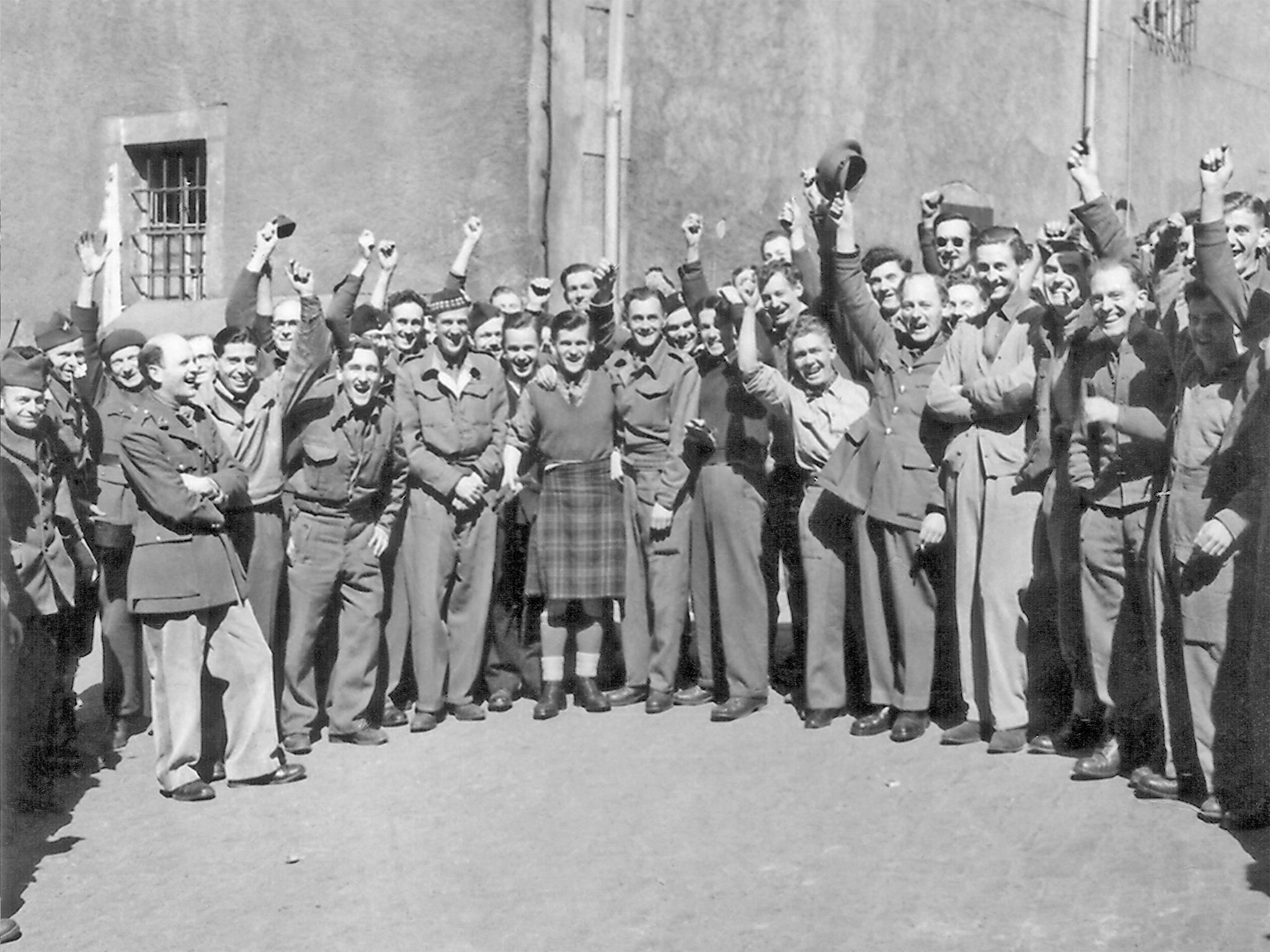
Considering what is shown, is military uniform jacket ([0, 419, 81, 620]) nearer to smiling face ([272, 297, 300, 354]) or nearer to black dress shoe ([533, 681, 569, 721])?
smiling face ([272, 297, 300, 354])

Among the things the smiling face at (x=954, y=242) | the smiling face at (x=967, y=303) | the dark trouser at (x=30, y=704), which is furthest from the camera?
the smiling face at (x=954, y=242)

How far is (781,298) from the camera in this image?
7.86 meters

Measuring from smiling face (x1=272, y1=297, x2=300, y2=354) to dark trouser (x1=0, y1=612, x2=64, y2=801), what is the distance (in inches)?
66.4

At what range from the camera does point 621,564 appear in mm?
7965

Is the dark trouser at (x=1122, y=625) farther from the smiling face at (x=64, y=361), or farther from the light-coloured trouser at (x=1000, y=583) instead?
the smiling face at (x=64, y=361)

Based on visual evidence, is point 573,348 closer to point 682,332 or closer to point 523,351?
point 523,351

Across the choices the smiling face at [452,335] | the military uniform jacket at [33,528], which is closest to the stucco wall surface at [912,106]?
the smiling face at [452,335]

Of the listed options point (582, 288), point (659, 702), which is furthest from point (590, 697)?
point (582, 288)

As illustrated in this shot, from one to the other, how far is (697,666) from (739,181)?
206 inches

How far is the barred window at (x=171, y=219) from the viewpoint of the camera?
12906 mm

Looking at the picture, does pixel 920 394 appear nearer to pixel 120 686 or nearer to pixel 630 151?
pixel 120 686

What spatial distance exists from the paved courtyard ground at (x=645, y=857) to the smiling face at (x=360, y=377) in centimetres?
164

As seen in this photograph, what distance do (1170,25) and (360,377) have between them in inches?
464

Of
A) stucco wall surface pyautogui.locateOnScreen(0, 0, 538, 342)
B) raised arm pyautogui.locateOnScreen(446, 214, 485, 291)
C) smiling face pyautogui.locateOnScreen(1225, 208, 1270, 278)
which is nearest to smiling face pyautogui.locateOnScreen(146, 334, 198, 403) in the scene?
raised arm pyautogui.locateOnScreen(446, 214, 485, 291)
